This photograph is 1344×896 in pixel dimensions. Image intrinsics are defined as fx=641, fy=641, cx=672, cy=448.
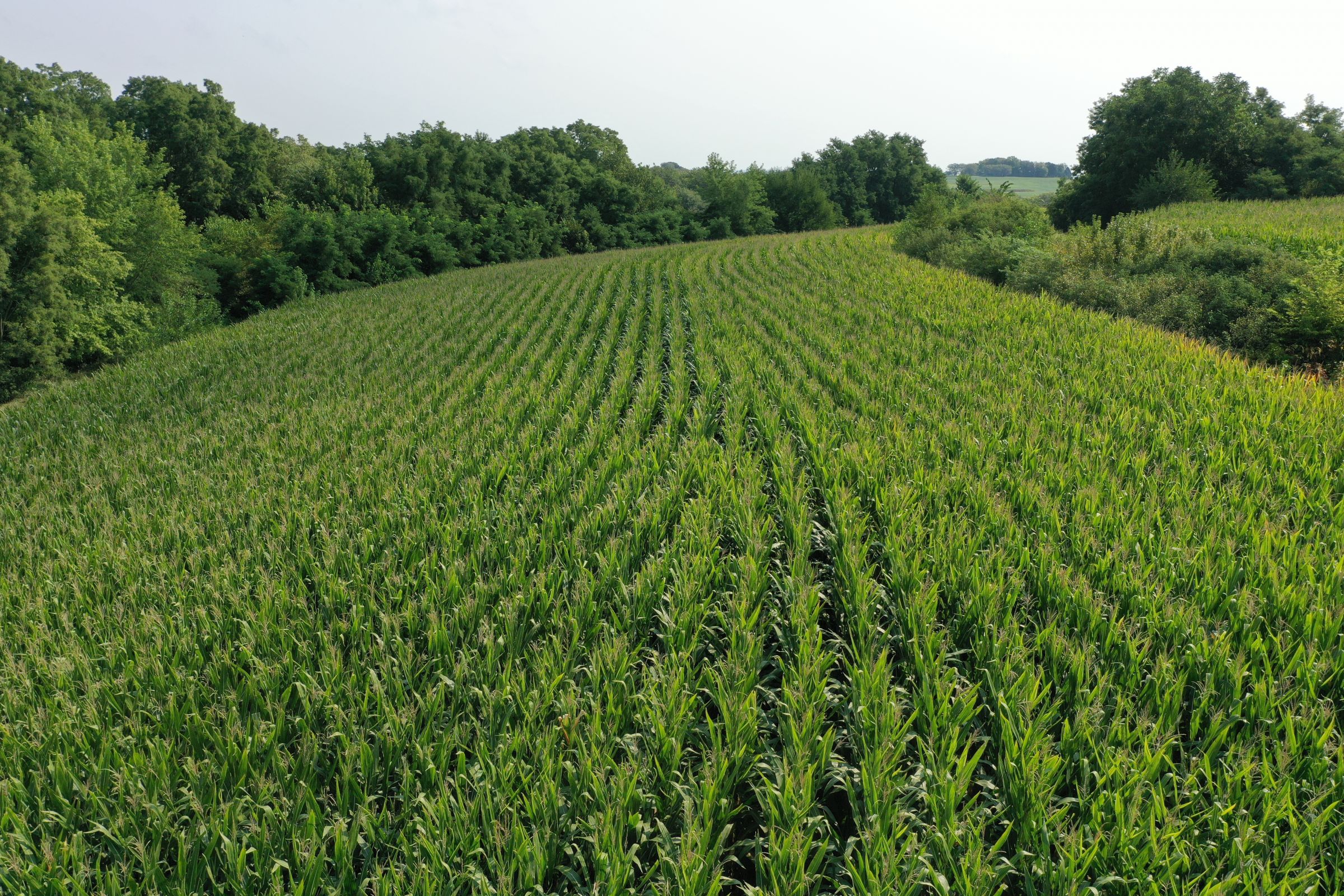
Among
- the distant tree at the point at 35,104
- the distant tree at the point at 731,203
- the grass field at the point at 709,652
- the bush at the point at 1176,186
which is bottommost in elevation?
the grass field at the point at 709,652

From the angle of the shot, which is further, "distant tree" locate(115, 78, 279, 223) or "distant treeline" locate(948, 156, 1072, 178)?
"distant treeline" locate(948, 156, 1072, 178)

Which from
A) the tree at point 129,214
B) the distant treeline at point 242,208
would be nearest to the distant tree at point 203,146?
the distant treeline at point 242,208

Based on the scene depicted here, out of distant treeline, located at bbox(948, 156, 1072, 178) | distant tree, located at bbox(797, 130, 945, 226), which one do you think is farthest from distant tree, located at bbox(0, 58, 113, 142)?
distant treeline, located at bbox(948, 156, 1072, 178)

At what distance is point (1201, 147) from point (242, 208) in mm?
51894

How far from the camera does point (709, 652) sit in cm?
349

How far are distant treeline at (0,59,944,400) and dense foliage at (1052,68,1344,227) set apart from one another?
807 cm

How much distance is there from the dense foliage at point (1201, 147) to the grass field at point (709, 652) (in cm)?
A: 2762

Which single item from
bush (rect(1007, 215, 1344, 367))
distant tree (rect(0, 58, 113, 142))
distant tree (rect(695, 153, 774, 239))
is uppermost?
distant tree (rect(0, 58, 113, 142))

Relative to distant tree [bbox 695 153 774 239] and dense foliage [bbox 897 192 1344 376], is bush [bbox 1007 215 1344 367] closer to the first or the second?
dense foliage [bbox 897 192 1344 376]

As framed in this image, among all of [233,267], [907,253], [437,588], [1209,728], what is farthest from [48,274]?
[1209,728]

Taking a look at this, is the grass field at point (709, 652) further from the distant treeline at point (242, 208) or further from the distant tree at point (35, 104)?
the distant tree at point (35, 104)

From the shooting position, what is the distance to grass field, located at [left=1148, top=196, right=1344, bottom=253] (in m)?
13.3

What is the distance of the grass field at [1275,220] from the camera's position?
13.3 metres

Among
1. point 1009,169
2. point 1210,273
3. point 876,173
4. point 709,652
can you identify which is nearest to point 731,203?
point 876,173
